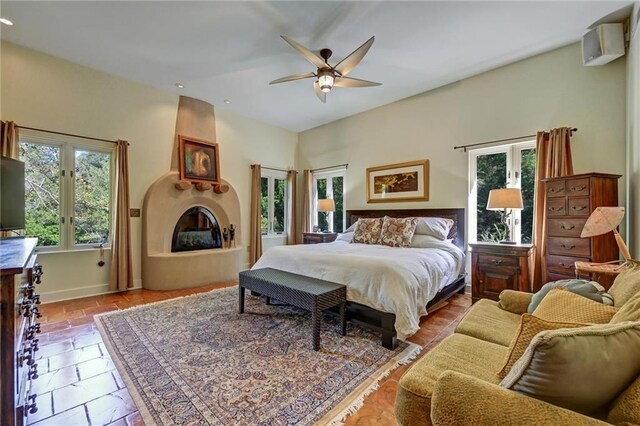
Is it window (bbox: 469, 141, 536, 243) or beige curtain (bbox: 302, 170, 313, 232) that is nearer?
window (bbox: 469, 141, 536, 243)

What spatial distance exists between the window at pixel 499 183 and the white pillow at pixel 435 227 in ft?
1.41

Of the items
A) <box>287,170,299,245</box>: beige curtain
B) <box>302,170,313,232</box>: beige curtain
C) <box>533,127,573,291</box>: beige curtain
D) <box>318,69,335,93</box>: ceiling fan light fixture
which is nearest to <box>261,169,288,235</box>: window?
<box>287,170,299,245</box>: beige curtain

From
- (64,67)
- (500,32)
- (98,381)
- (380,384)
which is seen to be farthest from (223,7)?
(380,384)

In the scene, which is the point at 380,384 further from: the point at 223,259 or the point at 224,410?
the point at 223,259

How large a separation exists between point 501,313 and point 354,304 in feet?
3.92

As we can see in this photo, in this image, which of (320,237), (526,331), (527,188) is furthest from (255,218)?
(526,331)

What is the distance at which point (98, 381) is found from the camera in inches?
75.9

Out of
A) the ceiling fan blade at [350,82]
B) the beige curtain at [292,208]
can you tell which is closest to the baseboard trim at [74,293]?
the beige curtain at [292,208]

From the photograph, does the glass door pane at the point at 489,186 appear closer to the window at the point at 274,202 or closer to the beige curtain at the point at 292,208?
the beige curtain at the point at 292,208

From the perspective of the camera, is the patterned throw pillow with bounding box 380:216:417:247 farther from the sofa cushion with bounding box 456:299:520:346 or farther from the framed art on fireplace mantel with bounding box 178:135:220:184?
the framed art on fireplace mantel with bounding box 178:135:220:184

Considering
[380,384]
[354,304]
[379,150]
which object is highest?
[379,150]

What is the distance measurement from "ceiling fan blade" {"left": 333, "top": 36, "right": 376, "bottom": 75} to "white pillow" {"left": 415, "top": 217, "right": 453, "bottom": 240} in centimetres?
230

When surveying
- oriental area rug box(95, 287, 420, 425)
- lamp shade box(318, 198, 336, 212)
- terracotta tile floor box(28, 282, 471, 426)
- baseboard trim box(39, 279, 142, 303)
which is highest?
lamp shade box(318, 198, 336, 212)

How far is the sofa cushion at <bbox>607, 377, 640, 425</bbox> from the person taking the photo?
0.77 meters
